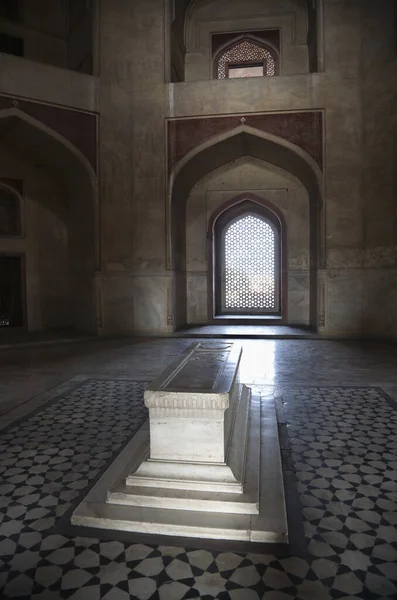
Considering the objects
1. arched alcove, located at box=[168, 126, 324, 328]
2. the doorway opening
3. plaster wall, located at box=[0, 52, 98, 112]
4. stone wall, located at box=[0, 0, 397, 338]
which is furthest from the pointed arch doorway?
the doorway opening

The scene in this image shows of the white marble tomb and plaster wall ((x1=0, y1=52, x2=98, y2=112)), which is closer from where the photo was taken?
the white marble tomb

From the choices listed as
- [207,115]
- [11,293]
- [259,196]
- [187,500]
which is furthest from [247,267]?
[187,500]

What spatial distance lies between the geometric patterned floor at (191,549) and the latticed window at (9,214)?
Answer: 571 centimetres

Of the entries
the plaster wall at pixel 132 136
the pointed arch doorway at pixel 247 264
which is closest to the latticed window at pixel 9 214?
the plaster wall at pixel 132 136

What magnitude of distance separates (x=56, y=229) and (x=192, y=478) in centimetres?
721

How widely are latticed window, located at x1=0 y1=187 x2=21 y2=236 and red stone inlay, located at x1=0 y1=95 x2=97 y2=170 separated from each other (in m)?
1.69

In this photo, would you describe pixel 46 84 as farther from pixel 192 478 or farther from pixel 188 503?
pixel 188 503

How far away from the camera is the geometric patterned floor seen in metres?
1.45

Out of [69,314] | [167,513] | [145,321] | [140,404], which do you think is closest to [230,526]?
[167,513]

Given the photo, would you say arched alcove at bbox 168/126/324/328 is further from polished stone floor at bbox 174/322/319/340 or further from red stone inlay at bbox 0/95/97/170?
red stone inlay at bbox 0/95/97/170

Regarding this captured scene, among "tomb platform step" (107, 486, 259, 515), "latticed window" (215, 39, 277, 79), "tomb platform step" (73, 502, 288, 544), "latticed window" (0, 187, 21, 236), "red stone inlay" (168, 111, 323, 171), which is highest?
"latticed window" (215, 39, 277, 79)

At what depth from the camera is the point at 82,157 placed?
23.6 feet

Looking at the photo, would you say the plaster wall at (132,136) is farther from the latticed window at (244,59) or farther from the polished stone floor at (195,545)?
the polished stone floor at (195,545)

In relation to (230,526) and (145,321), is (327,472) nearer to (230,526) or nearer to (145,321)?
(230,526)
